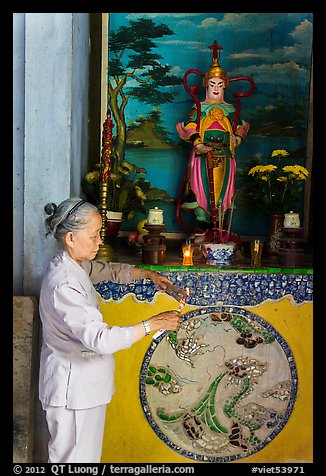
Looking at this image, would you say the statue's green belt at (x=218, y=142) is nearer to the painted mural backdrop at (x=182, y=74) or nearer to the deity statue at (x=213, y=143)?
the deity statue at (x=213, y=143)

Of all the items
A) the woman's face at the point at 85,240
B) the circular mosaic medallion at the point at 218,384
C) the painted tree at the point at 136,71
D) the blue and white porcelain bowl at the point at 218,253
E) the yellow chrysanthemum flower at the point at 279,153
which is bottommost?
the circular mosaic medallion at the point at 218,384

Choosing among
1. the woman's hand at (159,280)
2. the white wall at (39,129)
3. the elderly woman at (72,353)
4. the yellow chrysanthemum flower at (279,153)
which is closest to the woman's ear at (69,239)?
the elderly woman at (72,353)

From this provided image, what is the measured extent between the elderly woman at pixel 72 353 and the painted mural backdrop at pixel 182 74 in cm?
186

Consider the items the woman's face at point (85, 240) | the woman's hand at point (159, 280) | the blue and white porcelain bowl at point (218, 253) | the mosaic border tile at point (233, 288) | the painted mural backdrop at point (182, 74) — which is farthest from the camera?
the painted mural backdrop at point (182, 74)

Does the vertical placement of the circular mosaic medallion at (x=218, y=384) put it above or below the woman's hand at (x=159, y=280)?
below

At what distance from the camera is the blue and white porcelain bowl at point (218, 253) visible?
12.0 ft

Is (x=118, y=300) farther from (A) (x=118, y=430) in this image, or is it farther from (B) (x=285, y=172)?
(B) (x=285, y=172)

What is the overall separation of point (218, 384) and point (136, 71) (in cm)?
230

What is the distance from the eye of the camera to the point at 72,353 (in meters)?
2.59

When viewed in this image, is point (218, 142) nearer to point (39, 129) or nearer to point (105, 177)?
point (105, 177)

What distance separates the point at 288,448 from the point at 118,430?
1.00m

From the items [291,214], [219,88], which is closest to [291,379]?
[291,214]

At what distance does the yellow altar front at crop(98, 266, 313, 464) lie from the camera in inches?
138

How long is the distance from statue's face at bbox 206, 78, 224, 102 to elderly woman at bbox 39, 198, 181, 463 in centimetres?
169
